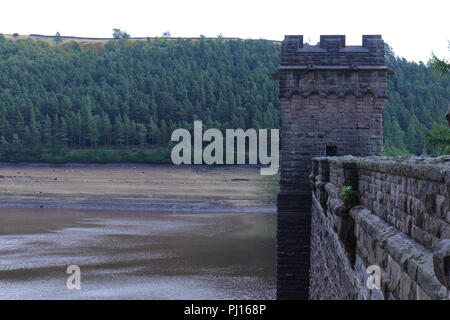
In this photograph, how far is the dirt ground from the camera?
63938 millimetres

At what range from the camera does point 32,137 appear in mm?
83312

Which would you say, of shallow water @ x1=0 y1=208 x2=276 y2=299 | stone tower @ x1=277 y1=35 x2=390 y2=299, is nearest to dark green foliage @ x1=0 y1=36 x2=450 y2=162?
shallow water @ x1=0 y1=208 x2=276 y2=299

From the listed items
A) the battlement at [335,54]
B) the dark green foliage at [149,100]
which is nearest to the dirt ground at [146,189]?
the dark green foliage at [149,100]

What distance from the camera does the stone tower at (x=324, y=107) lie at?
1723cm

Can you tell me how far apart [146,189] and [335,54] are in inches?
2043

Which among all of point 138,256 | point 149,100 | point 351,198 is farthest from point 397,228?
point 149,100

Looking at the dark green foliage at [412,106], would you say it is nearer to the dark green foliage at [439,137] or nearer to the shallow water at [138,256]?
the shallow water at [138,256]

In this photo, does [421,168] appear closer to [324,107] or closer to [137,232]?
[324,107]

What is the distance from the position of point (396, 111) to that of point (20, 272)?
237 feet

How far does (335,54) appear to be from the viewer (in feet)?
56.7

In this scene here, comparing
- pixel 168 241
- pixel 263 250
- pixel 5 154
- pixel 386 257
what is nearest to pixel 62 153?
pixel 5 154

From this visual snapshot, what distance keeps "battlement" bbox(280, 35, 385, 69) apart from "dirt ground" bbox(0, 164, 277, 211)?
149ft

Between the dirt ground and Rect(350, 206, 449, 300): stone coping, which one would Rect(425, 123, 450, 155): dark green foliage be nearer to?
Rect(350, 206, 449, 300): stone coping
